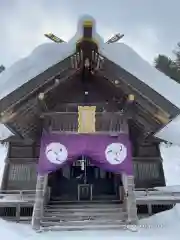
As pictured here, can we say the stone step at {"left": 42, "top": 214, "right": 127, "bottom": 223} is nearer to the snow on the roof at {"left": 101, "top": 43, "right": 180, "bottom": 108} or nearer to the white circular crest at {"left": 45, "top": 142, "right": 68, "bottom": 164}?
the white circular crest at {"left": 45, "top": 142, "right": 68, "bottom": 164}

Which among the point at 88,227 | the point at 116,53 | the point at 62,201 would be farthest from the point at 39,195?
the point at 116,53

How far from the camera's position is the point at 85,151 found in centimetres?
991

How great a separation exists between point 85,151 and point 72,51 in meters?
2.96

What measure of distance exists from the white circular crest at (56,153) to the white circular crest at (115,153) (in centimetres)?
126

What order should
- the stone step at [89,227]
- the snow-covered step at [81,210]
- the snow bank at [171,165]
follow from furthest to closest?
1. the snow bank at [171,165]
2. the snow-covered step at [81,210]
3. the stone step at [89,227]

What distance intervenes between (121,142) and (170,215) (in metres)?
2.81

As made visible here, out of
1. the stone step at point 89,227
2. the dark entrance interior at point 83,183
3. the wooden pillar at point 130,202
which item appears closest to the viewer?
the stone step at point 89,227

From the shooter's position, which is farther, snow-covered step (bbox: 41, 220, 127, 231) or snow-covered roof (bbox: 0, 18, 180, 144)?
snow-covered roof (bbox: 0, 18, 180, 144)

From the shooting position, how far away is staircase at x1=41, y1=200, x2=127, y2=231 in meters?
9.07

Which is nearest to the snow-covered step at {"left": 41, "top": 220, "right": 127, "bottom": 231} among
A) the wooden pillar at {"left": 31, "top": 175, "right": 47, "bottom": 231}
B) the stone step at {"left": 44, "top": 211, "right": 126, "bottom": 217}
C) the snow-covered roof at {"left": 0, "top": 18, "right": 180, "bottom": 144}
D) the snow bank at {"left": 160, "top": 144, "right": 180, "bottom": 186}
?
the wooden pillar at {"left": 31, "top": 175, "right": 47, "bottom": 231}

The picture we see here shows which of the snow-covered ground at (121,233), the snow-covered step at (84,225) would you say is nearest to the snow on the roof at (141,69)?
the snow-covered ground at (121,233)

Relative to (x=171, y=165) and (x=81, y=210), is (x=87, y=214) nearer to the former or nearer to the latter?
(x=81, y=210)

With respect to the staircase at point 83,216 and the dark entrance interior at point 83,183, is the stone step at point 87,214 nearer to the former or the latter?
the staircase at point 83,216

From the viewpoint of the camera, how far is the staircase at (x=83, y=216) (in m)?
9.07
